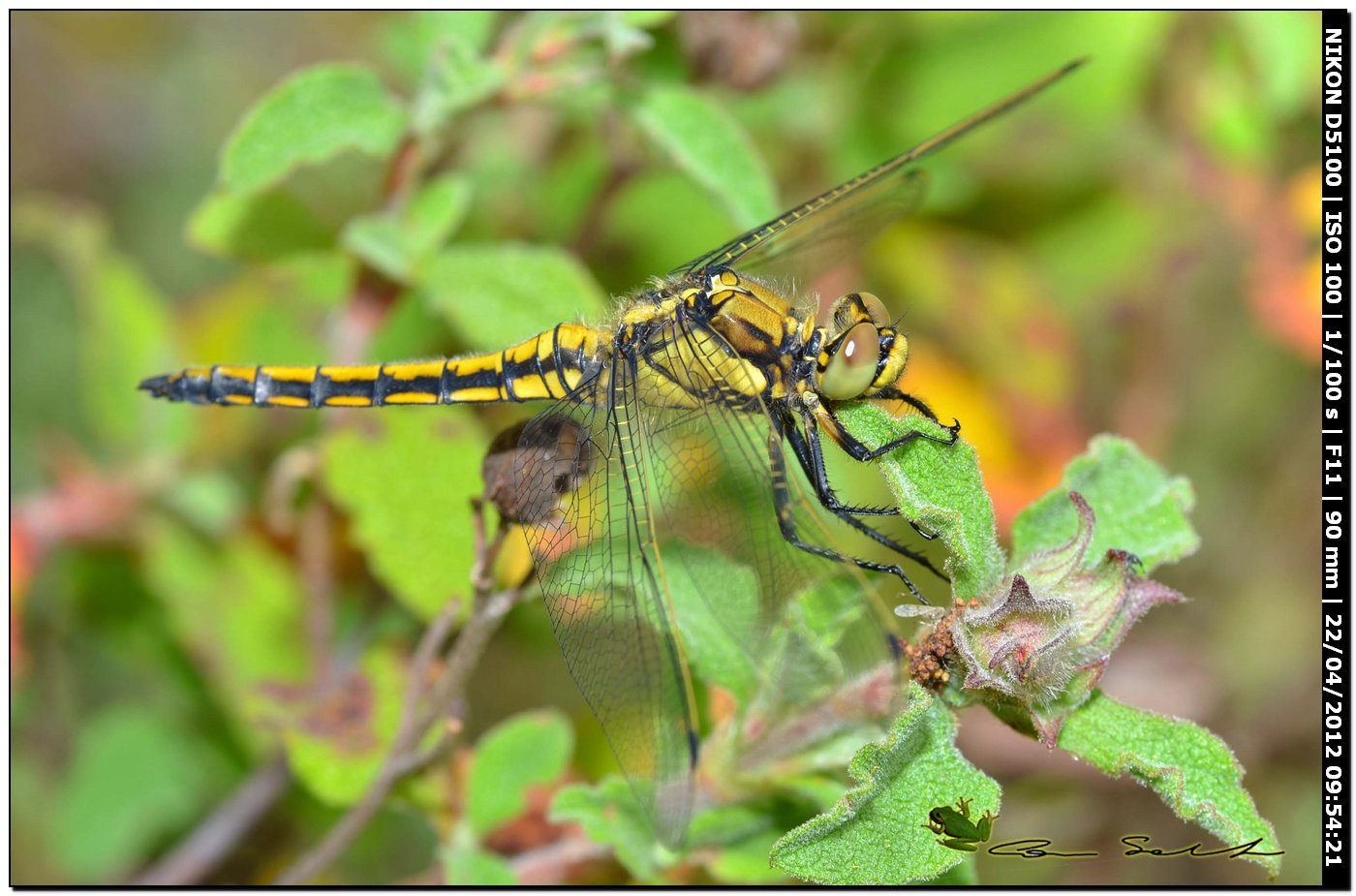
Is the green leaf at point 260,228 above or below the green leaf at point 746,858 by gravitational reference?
above

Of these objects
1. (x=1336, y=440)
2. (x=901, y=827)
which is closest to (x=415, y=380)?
(x=901, y=827)

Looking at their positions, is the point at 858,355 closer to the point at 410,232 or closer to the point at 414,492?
the point at 414,492

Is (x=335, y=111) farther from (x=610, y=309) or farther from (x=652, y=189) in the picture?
(x=652, y=189)

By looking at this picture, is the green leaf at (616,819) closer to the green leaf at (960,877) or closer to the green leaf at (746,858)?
the green leaf at (746,858)

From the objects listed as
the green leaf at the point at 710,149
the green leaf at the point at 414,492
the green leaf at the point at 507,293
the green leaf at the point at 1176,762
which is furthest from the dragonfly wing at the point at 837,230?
the green leaf at the point at 1176,762

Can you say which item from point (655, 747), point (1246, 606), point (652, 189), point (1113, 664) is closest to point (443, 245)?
point (652, 189)

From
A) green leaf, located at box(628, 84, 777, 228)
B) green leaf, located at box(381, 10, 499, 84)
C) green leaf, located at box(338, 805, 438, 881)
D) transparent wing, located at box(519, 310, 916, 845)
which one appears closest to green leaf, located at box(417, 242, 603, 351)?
transparent wing, located at box(519, 310, 916, 845)

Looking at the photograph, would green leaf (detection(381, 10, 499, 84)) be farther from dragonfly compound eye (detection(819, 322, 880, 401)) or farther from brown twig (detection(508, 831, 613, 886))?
brown twig (detection(508, 831, 613, 886))
